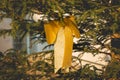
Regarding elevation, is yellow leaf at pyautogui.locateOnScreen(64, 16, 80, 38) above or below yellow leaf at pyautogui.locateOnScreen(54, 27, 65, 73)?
above

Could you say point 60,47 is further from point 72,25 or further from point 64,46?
point 72,25

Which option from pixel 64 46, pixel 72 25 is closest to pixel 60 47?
pixel 64 46

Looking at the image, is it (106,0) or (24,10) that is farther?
(106,0)

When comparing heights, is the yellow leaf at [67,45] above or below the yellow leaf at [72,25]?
below

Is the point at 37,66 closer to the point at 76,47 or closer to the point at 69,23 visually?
the point at 76,47

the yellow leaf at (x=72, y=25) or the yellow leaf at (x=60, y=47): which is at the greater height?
the yellow leaf at (x=72, y=25)

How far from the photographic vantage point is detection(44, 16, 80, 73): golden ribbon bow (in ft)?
5.91

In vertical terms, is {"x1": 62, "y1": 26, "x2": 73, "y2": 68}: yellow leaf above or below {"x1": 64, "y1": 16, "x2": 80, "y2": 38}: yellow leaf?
below

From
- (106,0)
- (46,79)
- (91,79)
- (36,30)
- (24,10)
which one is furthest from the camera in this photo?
(46,79)

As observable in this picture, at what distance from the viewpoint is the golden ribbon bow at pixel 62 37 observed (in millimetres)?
1803

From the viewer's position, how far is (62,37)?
1.80 m

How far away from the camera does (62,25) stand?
182 cm

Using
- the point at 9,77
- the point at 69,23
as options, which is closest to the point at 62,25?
the point at 69,23

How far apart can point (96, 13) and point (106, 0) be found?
20cm
